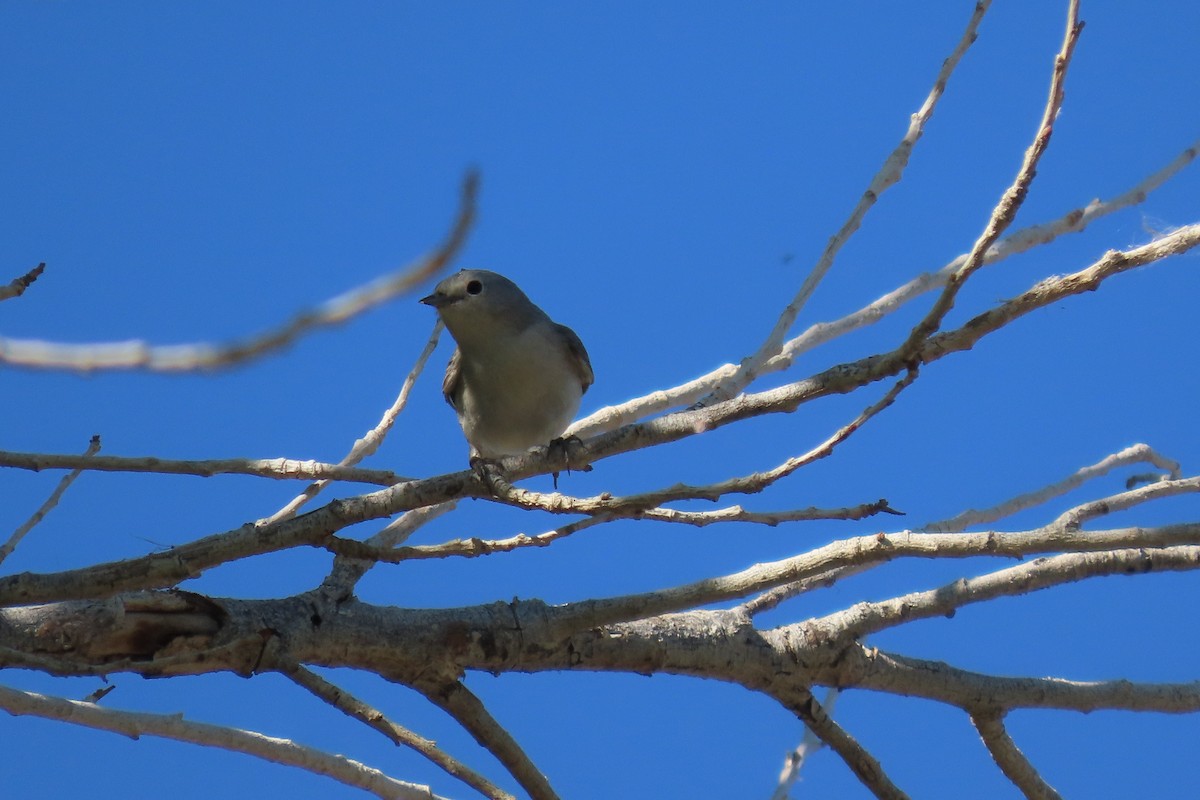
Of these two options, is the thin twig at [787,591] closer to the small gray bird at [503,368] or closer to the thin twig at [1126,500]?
the thin twig at [1126,500]

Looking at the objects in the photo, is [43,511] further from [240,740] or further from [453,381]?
[453,381]

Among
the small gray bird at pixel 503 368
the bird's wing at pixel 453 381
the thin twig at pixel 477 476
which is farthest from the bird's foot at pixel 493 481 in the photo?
the bird's wing at pixel 453 381

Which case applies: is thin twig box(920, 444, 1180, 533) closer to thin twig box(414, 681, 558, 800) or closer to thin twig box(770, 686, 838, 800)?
thin twig box(770, 686, 838, 800)

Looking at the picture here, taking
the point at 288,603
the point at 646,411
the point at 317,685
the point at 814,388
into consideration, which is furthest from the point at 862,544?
the point at 646,411

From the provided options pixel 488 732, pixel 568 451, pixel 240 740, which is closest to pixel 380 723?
pixel 488 732

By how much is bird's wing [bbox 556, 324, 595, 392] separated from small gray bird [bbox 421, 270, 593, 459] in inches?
3.8

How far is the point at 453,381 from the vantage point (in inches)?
202

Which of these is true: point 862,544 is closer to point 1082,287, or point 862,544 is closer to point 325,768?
point 1082,287

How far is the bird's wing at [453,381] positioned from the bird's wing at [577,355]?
18.4 inches

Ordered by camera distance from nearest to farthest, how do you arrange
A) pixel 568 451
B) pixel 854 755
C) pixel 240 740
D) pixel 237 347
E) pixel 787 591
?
1. pixel 237 347
2. pixel 854 755
3. pixel 240 740
4. pixel 568 451
5. pixel 787 591

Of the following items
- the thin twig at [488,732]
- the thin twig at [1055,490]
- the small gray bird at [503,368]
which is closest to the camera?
the thin twig at [488,732]

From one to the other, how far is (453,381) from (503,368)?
0.48m

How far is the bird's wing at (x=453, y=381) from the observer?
507 cm

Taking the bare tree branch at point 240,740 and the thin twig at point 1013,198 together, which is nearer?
the thin twig at point 1013,198
